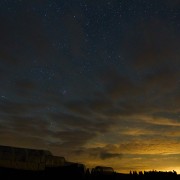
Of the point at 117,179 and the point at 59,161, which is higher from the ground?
the point at 59,161

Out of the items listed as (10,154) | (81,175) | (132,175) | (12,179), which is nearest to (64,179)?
(81,175)

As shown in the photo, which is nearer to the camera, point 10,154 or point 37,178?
point 37,178

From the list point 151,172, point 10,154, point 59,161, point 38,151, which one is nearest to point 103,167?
point 59,161

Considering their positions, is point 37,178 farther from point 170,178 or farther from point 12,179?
point 170,178

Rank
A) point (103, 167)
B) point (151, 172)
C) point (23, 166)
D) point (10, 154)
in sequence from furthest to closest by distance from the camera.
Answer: point (103, 167)
point (10, 154)
point (23, 166)
point (151, 172)

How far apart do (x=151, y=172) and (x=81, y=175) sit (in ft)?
19.8

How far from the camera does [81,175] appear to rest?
20.6 m

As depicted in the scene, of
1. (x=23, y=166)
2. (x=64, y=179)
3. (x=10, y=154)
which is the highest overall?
(x=10, y=154)

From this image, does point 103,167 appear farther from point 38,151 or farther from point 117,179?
point 117,179

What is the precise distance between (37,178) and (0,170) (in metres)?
2.94

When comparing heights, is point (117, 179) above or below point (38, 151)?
below

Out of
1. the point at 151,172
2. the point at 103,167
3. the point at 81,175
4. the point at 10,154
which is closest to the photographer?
the point at 81,175

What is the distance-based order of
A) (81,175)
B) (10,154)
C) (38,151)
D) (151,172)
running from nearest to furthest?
1. (81,175)
2. (151,172)
3. (10,154)
4. (38,151)

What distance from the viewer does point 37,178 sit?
21516mm
